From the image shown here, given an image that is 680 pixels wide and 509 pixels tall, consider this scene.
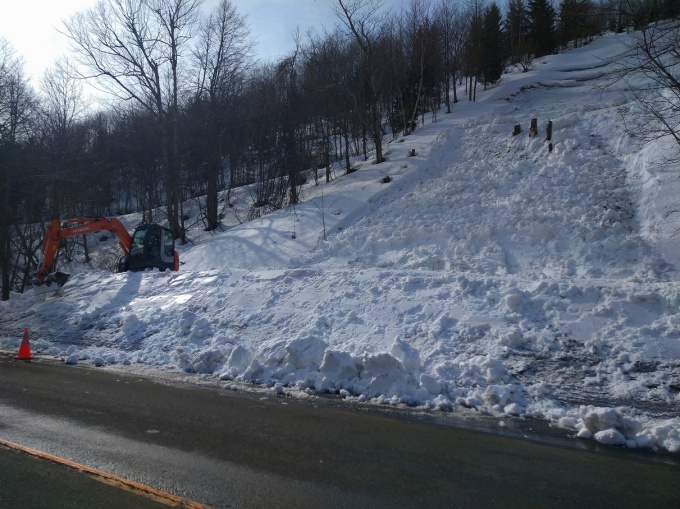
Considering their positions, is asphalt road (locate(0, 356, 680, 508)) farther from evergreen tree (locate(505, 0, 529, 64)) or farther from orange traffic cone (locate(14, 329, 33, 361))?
evergreen tree (locate(505, 0, 529, 64))

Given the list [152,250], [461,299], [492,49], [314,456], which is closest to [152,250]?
[152,250]

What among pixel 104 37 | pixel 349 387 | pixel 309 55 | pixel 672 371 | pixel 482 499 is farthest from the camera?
pixel 309 55

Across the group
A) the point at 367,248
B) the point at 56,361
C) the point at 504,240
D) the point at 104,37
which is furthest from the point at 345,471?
the point at 104,37

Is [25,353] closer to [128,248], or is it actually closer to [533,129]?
[128,248]

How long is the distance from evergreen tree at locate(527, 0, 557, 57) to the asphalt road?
189 feet

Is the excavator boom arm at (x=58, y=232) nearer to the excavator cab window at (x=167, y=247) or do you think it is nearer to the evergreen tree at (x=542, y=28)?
the excavator cab window at (x=167, y=247)

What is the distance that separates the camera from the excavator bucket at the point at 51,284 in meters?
17.7

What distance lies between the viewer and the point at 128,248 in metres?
19.4

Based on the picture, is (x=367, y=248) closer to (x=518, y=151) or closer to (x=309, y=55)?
(x=518, y=151)

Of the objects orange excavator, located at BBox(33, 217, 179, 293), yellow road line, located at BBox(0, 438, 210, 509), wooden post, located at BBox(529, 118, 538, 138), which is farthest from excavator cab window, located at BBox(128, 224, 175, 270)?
wooden post, located at BBox(529, 118, 538, 138)

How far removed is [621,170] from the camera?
18922 mm

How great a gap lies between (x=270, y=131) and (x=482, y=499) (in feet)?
139

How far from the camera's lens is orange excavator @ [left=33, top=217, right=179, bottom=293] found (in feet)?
59.2

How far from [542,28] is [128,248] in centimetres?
5158
